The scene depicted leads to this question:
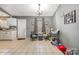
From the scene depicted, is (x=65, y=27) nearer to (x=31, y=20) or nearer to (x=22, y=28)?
(x=31, y=20)

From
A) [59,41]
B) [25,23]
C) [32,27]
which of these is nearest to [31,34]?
[32,27]

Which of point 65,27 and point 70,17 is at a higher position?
point 70,17

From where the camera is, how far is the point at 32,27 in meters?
2.39

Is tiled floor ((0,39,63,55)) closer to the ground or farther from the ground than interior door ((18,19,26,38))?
closer to the ground

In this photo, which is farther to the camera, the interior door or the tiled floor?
the interior door

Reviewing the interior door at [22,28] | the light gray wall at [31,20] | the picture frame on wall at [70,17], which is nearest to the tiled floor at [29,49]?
the interior door at [22,28]

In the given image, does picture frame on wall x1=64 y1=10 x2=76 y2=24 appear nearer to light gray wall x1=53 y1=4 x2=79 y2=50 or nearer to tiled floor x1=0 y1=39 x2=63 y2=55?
light gray wall x1=53 y1=4 x2=79 y2=50

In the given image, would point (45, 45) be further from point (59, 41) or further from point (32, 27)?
point (32, 27)

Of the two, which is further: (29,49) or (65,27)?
(65,27)

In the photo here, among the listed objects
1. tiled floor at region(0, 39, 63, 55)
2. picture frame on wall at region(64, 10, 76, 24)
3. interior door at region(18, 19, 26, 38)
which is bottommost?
tiled floor at region(0, 39, 63, 55)

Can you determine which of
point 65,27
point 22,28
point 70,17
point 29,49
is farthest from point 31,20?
point 65,27

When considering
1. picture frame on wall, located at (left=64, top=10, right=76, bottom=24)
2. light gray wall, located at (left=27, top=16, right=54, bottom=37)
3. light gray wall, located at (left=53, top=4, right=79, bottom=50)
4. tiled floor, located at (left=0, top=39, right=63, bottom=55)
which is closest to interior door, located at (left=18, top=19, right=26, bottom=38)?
light gray wall, located at (left=27, top=16, right=54, bottom=37)

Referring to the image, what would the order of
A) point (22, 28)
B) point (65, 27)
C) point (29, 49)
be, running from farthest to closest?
1. point (65, 27)
2. point (29, 49)
3. point (22, 28)

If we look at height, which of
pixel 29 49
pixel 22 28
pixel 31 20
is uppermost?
pixel 31 20
